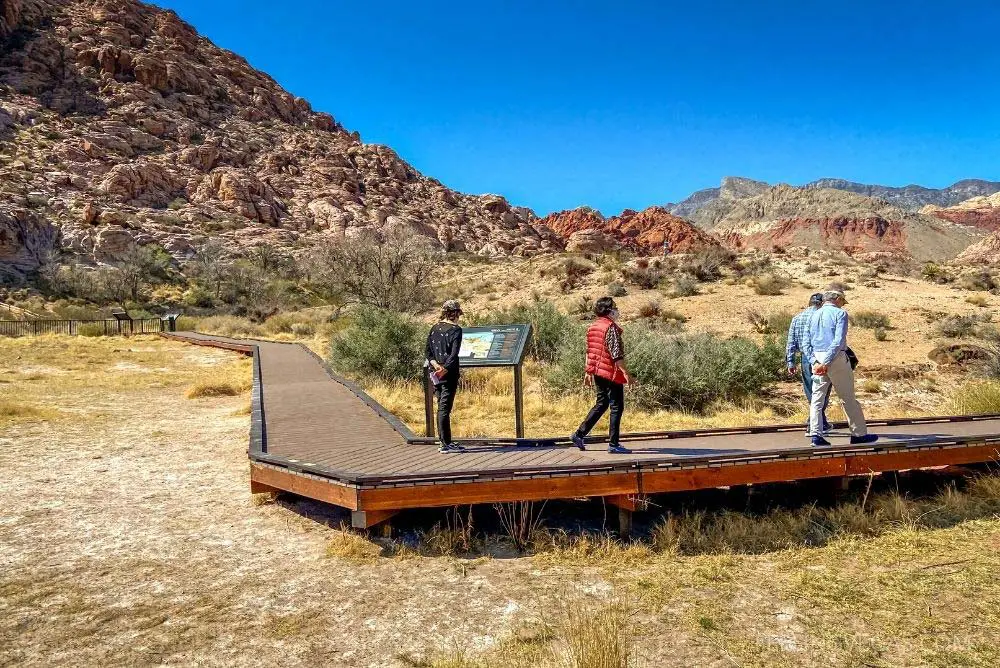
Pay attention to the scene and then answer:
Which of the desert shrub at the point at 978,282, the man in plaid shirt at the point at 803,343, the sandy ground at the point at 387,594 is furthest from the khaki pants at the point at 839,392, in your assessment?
the desert shrub at the point at 978,282

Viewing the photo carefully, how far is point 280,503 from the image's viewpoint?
18.9ft

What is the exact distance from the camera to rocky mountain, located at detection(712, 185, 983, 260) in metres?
104

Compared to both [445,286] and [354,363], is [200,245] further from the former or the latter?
[354,363]

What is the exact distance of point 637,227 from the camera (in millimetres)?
138375

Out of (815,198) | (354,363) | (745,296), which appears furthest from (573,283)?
(815,198)

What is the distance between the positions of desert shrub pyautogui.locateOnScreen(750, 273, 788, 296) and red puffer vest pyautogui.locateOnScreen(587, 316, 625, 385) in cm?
1921

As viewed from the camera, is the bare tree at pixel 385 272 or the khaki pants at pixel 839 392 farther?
the bare tree at pixel 385 272

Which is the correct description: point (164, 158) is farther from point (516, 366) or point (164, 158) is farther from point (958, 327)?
point (958, 327)

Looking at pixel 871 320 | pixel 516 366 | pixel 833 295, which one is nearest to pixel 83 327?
pixel 516 366

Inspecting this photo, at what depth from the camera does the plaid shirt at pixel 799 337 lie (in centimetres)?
598

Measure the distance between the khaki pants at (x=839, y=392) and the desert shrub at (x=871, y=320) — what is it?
12826 mm

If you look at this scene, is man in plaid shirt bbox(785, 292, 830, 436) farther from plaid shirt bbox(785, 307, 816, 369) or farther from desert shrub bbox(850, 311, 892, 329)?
desert shrub bbox(850, 311, 892, 329)

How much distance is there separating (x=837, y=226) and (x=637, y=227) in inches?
1627

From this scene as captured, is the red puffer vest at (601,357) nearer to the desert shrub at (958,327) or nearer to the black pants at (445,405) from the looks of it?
the black pants at (445,405)
